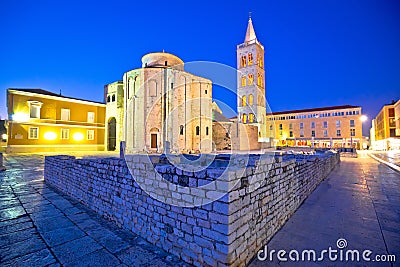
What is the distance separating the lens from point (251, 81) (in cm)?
3447

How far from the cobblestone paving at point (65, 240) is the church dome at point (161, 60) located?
73.7 ft

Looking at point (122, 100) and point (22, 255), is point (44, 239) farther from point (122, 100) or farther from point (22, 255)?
point (122, 100)

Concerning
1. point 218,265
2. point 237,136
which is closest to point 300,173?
point 218,265

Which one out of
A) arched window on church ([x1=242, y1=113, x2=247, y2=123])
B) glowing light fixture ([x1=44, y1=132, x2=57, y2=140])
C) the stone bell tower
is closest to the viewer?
glowing light fixture ([x1=44, y1=132, x2=57, y2=140])

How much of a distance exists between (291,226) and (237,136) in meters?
26.4

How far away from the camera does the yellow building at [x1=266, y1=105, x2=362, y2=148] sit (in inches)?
1528

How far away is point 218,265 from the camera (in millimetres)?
2342

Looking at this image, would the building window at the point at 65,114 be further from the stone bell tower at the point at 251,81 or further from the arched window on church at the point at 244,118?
the arched window on church at the point at 244,118

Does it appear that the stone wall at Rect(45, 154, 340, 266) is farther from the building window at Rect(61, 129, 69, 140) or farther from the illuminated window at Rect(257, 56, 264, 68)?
the illuminated window at Rect(257, 56, 264, 68)

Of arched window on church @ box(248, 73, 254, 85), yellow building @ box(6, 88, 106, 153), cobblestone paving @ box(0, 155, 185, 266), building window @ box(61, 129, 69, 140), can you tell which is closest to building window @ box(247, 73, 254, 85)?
arched window on church @ box(248, 73, 254, 85)

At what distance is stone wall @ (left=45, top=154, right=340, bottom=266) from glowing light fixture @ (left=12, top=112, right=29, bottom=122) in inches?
863

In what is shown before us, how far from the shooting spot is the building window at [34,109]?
797 inches

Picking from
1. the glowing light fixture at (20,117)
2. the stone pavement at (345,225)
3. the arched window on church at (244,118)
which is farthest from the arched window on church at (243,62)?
the stone pavement at (345,225)

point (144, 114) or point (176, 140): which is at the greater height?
point (144, 114)
